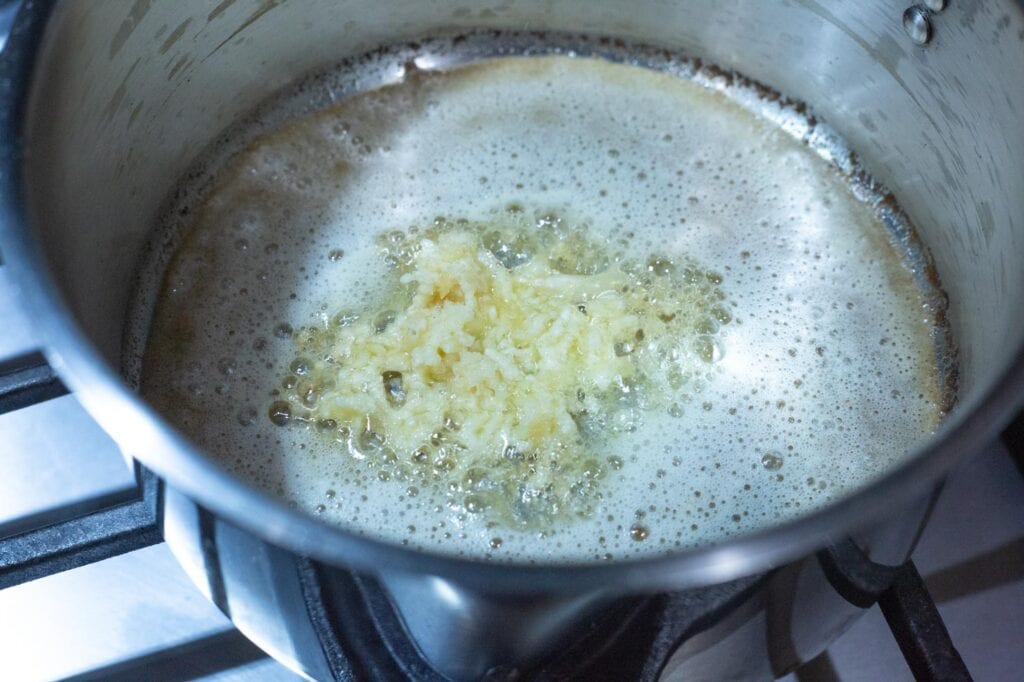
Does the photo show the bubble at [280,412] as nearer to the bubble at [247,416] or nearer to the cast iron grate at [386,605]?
the bubble at [247,416]

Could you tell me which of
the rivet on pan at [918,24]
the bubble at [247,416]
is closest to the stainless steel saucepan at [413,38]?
the rivet on pan at [918,24]

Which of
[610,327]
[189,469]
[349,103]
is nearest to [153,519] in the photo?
[189,469]

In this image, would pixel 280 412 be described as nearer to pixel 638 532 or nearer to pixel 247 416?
pixel 247 416

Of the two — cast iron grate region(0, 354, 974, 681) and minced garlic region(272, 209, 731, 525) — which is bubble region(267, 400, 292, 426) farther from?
cast iron grate region(0, 354, 974, 681)

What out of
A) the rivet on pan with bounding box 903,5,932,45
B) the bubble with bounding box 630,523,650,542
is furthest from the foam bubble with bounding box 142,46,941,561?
the rivet on pan with bounding box 903,5,932,45

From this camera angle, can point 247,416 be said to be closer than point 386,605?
No

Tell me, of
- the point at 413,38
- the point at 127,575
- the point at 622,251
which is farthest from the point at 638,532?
the point at 413,38

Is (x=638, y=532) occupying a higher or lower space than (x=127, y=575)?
higher
